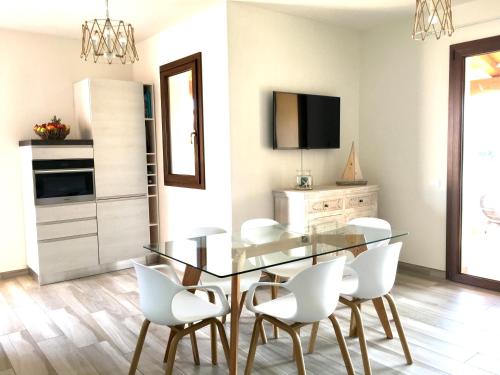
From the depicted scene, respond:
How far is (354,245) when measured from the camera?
2.79 metres

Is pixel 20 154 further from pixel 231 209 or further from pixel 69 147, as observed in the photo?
pixel 231 209

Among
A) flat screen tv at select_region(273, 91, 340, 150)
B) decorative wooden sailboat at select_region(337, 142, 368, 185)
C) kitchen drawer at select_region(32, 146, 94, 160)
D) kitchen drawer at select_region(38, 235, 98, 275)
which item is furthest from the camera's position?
decorative wooden sailboat at select_region(337, 142, 368, 185)

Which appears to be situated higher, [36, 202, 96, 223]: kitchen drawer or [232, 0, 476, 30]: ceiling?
[232, 0, 476, 30]: ceiling

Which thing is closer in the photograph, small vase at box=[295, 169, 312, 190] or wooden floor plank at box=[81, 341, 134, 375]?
wooden floor plank at box=[81, 341, 134, 375]

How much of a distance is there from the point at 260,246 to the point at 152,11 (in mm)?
2650

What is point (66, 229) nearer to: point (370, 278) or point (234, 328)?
point (234, 328)

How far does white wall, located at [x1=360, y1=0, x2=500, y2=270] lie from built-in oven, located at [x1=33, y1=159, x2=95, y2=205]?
314 centimetres

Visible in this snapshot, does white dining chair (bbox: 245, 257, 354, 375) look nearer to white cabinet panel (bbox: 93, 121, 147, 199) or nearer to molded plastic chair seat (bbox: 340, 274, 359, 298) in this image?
molded plastic chair seat (bbox: 340, 274, 359, 298)

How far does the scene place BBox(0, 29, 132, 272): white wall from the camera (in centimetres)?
474

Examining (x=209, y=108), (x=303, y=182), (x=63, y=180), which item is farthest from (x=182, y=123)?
(x=303, y=182)

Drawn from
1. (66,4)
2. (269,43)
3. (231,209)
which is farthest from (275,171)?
(66,4)

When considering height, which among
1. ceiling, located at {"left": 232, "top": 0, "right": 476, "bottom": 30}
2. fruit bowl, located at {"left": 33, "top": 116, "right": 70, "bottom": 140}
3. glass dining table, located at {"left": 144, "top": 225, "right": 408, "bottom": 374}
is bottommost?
glass dining table, located at {"left": 144, "top": 225, "right": 408, "bottom": 374}

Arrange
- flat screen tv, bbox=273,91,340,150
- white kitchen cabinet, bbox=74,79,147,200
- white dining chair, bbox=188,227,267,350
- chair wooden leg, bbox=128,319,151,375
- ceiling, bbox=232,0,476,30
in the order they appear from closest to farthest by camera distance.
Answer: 1. chair wooden leg, bbox=128,319,151,375
2. white dining chair, bbox=188,227,267,350
3. ceiling, bbox=232,0,476,30
4. flat screen tv, bbox=273,91,340,150
5. white kitchen cabinet, bbox=74,79,147,200

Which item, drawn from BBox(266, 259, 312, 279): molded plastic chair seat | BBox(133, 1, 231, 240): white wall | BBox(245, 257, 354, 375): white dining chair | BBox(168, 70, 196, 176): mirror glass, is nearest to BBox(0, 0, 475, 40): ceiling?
BBox(133, 1, 231, 240): white wall
